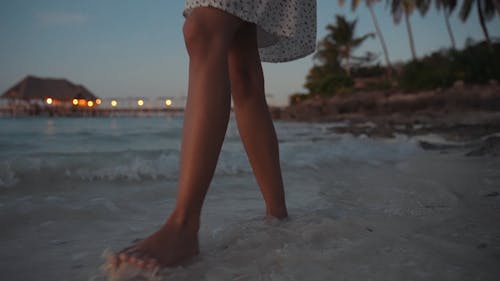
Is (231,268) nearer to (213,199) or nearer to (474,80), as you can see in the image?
(213,199)

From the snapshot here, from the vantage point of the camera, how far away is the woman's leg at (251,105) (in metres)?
1.08

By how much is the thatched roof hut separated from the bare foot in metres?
42.0

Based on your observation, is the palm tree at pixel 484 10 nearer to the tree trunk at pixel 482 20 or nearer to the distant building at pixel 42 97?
the tree trunk at pixel 482 20

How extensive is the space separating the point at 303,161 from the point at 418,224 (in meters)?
1.61

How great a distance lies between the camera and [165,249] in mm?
760

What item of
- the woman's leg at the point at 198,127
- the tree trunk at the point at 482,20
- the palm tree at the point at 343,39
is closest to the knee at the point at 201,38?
the woman's leg at the point at 198,127

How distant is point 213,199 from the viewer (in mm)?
1562

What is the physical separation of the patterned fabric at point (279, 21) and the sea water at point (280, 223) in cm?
57

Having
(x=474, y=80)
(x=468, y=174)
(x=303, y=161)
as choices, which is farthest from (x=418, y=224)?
(x=474, y=80)

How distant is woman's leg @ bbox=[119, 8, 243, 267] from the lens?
79cm

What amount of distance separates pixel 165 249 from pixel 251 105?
0.50 m

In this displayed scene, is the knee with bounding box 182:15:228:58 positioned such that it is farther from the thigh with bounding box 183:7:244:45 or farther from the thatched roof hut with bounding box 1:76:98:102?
the thatched roof hut with bounding box 1:76:98:102

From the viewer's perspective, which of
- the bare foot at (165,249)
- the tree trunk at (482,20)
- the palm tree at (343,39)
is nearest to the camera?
the bare foot at (165,249)

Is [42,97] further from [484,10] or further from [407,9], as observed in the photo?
[484,10]
